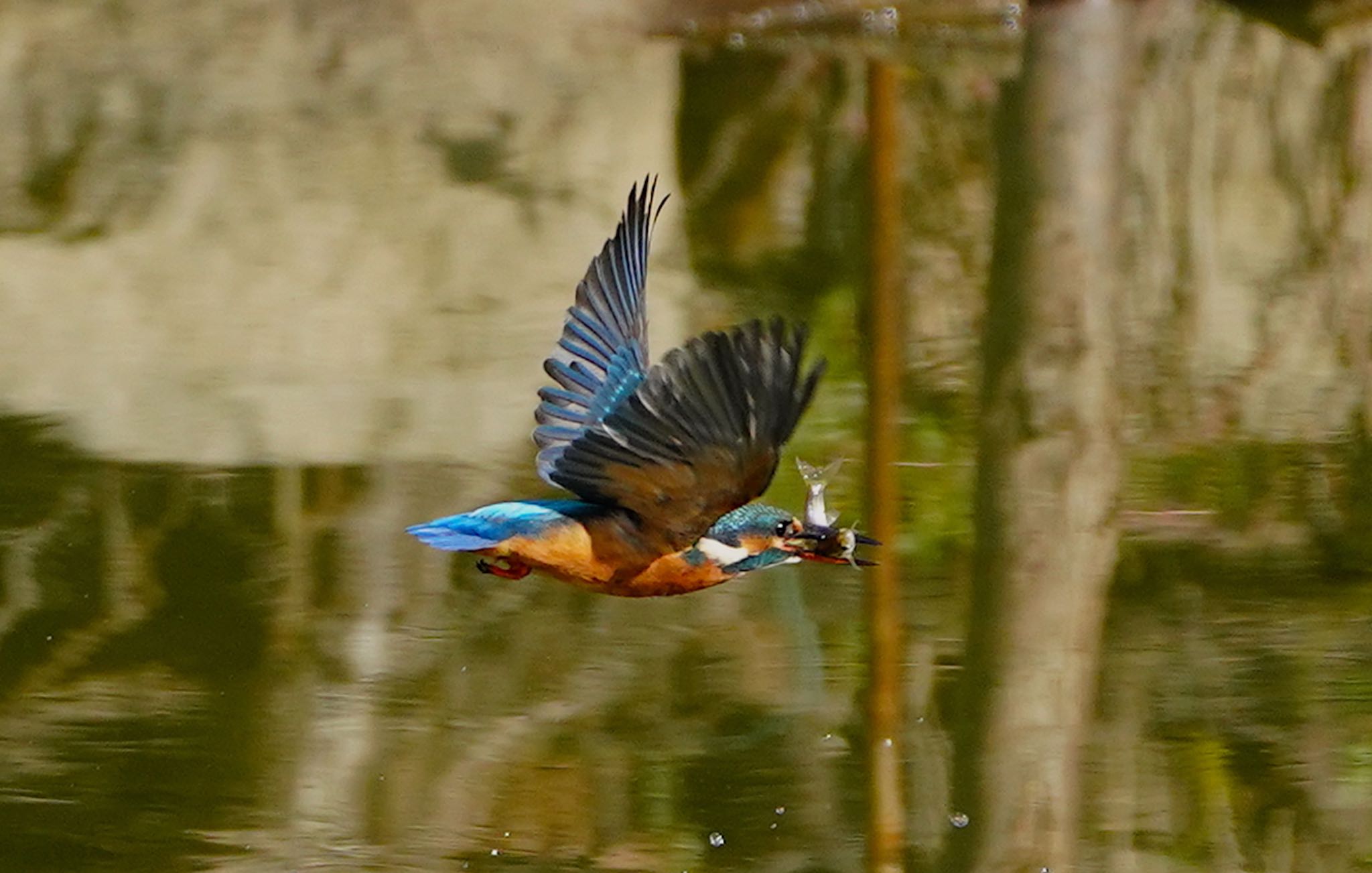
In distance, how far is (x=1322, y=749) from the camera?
10.5 feet

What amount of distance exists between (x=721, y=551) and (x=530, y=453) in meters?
2.15

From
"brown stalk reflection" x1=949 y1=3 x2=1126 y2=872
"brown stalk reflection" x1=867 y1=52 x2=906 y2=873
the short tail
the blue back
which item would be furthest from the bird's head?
"brown stalk reflection" x1=867 y1=52 x2=906 y2=873

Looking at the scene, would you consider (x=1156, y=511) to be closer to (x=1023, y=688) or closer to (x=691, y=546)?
(x=1023, y=688)


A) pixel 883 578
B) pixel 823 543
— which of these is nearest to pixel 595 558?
pixel 823 543

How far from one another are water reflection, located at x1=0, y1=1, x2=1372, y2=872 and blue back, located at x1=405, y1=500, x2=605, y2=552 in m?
0.68

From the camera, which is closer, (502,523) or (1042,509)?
(502,523)

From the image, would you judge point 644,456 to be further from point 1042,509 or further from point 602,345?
point 1042,509

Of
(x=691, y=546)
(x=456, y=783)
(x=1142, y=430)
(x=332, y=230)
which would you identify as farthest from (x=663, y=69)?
(x=691, y=546)

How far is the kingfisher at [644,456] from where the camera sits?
2070 millimetres

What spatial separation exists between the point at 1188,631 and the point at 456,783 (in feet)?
4.49

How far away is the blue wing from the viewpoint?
8.71ft

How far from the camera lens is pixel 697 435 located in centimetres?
215

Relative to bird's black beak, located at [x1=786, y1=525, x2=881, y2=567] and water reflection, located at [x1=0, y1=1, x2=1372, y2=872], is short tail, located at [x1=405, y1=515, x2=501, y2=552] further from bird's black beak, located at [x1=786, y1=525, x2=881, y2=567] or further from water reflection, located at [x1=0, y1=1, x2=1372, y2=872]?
water reflection, located at [x1=0, y1=1, x2=1372, y2=872]

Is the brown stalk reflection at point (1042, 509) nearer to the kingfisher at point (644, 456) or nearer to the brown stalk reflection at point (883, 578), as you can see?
→ the brown stalk reflection at point (883, 578)
